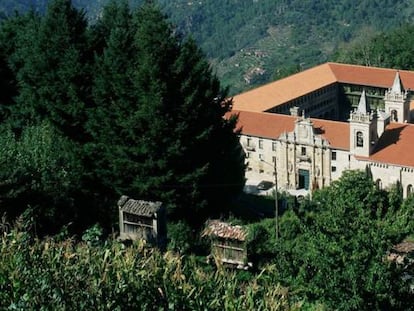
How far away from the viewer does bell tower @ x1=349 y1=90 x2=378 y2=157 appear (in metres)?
50.8

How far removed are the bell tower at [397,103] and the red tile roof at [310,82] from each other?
328 inches

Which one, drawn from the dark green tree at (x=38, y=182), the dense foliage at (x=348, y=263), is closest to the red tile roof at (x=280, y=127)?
the dark green tree at (x=38, y=182)

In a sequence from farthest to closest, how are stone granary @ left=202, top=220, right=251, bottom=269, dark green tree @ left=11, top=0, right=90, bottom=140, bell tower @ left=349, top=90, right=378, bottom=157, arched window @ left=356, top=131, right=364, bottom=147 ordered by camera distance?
arched window @ left=356, top=131, right=364, bottom=147, bell tower @ left=349, top=90, right=378, bottom=157, dark green tree @ left=11, top=0, right=90, bottom=140, stone granary @ left=202, top=220, right=251, bottom=269

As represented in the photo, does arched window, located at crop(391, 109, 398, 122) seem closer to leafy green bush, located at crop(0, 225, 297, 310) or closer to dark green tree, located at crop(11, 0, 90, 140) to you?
dark green tree, located at crop(11, 0, 90, 140)

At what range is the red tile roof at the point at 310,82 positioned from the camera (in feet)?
208

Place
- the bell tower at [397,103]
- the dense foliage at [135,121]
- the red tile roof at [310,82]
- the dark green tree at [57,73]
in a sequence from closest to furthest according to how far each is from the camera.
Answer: the dense foliage at [135,121] < the dark green tree at [57,73] < the bell tower at [397,103] < the red tile roof at [310,82]

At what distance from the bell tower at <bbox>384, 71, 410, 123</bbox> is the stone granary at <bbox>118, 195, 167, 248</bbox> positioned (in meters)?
31.5

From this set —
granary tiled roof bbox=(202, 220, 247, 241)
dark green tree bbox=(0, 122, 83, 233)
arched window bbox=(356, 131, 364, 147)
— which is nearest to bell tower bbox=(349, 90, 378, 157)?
arched window bbox=(356, 131, 364, 147)

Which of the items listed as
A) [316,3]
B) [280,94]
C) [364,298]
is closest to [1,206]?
[364,298]

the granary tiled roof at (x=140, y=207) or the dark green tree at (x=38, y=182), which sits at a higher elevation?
the dark green tree at (x=38, y=182)

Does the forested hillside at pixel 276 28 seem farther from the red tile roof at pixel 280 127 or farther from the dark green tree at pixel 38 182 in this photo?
the dark green tree at pixel 38 182

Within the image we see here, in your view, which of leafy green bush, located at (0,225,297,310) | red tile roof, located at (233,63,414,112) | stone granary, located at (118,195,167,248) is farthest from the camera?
red tile roof, located at (233,63,414,112)

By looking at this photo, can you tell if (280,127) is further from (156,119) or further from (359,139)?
(156,119)

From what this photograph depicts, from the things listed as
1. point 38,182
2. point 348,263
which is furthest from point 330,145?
point 348,263
